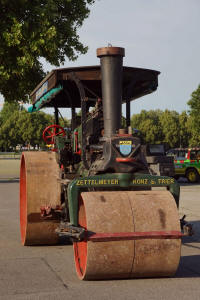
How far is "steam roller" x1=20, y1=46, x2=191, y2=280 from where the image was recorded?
201 inches

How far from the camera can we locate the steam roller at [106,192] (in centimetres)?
512

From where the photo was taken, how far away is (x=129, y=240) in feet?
16.8

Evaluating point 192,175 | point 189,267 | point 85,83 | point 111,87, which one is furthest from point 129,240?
point 192,175

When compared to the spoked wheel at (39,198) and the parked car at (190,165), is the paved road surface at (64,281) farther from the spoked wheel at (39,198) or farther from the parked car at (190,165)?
the parked car at (190,165)

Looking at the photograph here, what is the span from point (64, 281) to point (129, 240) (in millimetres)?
930

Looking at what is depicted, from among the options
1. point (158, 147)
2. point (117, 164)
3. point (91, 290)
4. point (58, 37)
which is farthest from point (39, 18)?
point (91, 290)

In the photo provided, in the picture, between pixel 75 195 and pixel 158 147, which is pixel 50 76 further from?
pixel 158 147

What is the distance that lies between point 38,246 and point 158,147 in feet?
58.1

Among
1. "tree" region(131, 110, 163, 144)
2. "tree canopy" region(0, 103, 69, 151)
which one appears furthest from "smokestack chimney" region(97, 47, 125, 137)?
"tree" region(131, 110, 163, 144)

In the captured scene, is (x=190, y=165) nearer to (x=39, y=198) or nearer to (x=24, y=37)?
(x=24, y=37)

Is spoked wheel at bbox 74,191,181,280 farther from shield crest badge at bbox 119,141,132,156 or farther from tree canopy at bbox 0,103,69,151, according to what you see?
tree canopy at bbox 0,103,69,151

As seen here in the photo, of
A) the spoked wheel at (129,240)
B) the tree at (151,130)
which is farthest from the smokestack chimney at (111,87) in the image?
the tree at (151,130)

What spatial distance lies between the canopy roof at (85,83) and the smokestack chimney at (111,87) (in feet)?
1.41

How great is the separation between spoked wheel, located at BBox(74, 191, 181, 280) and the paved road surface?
0.16 m
